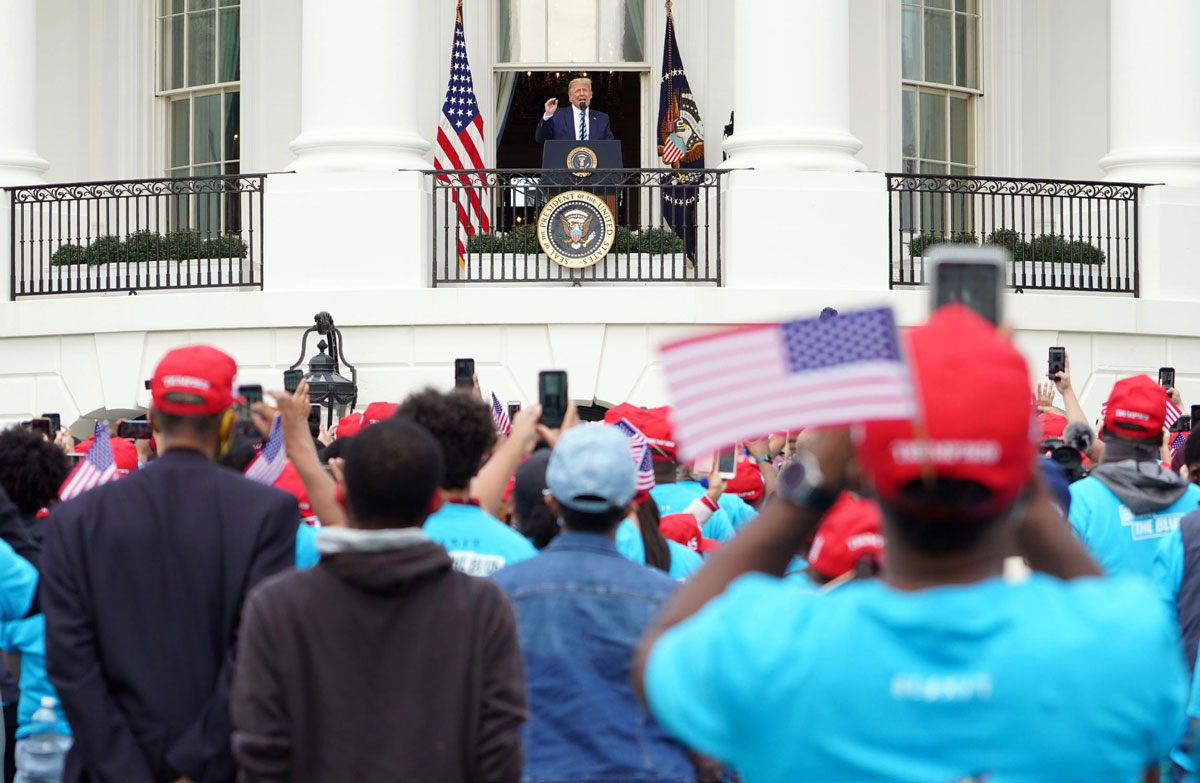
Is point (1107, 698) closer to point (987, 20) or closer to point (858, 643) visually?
point (858, 643)

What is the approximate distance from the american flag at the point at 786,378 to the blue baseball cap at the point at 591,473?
141 cm

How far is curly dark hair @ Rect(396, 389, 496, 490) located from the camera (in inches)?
188

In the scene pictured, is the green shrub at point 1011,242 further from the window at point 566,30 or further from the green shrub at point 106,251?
the green shrub at point 106,251

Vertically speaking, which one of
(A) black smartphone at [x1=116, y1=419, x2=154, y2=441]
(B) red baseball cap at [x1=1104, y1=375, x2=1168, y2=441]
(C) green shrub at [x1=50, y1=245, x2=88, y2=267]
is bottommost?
(A) black smartphone at [x1=116, y1=419, x2=154, y2=441]

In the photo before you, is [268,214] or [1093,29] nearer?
[268,214]

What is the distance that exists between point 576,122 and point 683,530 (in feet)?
38.5

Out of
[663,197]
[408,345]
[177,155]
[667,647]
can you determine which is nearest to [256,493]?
[667,647]

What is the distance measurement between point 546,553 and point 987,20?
17.1 meters

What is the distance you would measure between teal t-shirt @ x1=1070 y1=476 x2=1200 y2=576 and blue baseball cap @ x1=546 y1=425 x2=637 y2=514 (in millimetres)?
2470

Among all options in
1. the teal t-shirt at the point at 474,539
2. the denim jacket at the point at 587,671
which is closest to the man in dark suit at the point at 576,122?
the teal t-shirt at the point at 474,539

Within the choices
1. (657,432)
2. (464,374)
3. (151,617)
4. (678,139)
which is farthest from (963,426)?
(678,139)

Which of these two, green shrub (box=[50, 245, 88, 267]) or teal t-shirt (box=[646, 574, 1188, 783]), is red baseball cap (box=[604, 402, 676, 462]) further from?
green shrub (box=[50, 245, 88, 267])

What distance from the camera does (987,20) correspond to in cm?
2025

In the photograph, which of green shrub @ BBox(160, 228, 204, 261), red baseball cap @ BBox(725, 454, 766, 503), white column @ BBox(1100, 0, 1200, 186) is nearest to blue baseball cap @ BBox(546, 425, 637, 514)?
red baseball cap @ BBox(725, 454, 766, 503)
